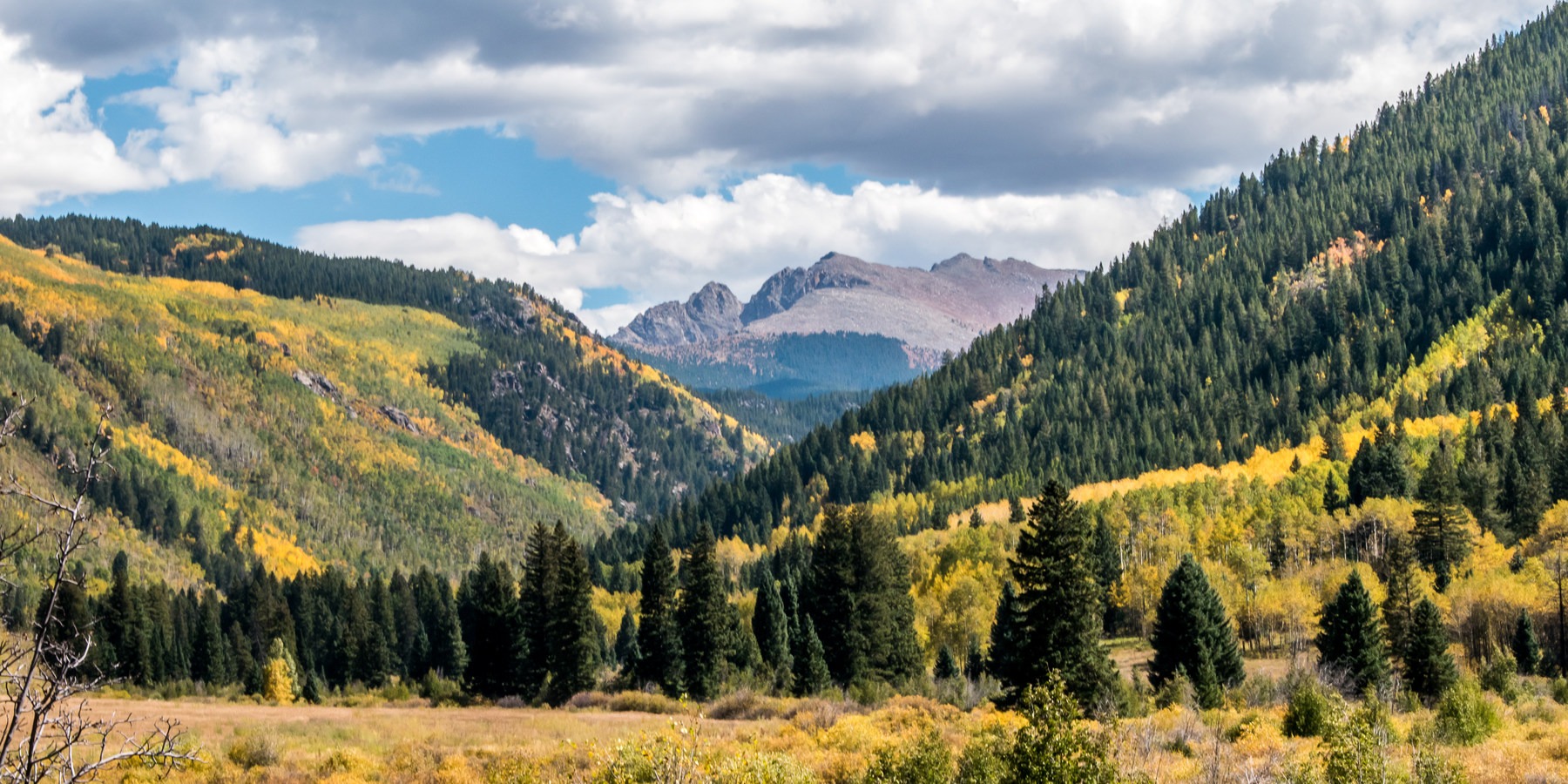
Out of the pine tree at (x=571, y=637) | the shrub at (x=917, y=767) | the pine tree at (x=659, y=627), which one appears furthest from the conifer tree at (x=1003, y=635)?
the shrub at (x=917, y=767)

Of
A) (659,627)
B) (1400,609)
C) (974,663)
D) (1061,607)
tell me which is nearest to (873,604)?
(659,627)

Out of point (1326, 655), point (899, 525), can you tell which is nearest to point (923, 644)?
point (1326, 655)

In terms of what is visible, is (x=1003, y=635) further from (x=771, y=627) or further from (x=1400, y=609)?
(x=1400, y=609)

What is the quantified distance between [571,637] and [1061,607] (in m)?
34.1

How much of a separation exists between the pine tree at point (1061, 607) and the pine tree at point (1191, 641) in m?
14.4

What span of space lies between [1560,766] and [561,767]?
2939 centimetres

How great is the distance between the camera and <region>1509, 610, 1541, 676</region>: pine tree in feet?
275

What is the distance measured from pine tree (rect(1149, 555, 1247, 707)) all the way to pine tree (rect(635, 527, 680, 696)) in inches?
1239

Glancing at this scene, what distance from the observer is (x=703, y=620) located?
83.2 metres

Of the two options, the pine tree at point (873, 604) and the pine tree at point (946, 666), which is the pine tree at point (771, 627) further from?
the pine tree at point (873, 604)

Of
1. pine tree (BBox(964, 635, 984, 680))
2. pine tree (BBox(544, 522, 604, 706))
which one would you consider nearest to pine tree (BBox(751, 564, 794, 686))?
pine tree (BBox(964, 635, 984, 680))

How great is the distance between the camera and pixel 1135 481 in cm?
19762

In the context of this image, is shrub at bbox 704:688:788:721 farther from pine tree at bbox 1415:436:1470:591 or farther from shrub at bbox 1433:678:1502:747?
pine tree at bbox 1415:436:1470:591

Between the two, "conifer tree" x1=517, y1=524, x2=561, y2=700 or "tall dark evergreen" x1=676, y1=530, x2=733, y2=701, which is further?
"conifer tree" x1=517, y1=524, x2=561, y2=700
